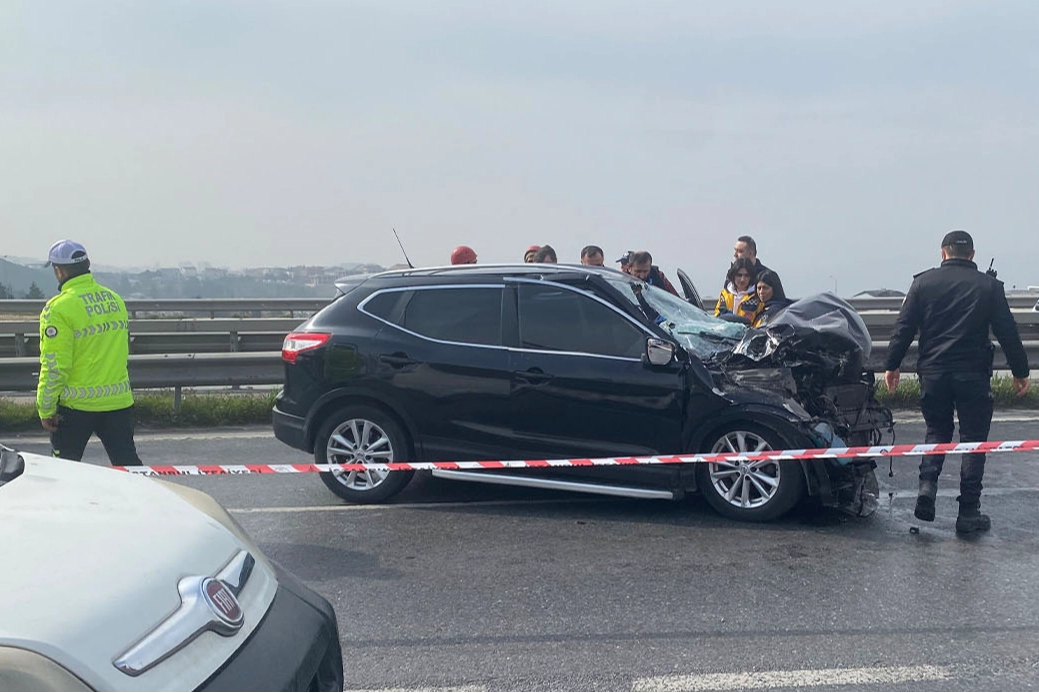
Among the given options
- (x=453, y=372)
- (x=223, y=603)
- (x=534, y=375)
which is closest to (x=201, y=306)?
(x=453, y=372)

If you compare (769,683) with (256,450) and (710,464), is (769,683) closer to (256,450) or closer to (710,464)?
(710,464)

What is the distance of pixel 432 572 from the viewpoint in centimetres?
534

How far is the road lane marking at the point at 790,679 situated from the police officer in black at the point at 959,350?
2.24m

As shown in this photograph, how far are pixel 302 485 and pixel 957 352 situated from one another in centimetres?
457

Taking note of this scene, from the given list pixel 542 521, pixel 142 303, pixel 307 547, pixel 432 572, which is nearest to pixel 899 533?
pixel 542 521

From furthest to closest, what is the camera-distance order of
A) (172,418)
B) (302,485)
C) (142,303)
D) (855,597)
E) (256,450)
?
(142,303), (172,418), (256,450), (302,485), (855,597)

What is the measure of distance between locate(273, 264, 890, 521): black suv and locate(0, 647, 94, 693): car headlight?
4555mm

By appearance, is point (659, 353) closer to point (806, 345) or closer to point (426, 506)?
point (806, 345)

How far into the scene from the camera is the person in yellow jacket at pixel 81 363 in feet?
18.6

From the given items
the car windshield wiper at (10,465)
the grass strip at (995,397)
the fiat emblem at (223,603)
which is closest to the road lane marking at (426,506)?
the car windshield wiper at (10,465)

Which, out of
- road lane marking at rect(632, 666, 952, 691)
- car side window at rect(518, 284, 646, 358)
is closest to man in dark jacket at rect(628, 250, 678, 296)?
car side window at rect(518, 284, 646, 358)

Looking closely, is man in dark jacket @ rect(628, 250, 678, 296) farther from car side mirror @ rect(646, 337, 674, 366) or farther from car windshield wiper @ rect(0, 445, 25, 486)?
car windshield wiper @ rect(0, 445, 25, 486)

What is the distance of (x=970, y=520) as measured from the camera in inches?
233

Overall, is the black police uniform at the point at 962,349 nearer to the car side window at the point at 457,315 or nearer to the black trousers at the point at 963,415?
the black trousers at the point at 963,415
